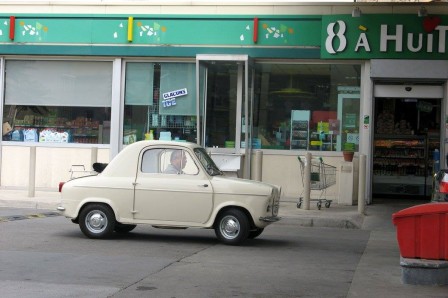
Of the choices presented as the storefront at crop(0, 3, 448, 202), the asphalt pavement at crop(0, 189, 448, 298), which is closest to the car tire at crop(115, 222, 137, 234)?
the asphalt pavement at crop(0, 189, 448, 298)

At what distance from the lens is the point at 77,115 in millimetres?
18188

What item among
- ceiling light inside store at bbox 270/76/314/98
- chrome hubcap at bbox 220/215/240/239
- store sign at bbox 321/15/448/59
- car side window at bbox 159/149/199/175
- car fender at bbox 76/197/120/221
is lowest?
chrome hubcap at bbox 220/215/240/239

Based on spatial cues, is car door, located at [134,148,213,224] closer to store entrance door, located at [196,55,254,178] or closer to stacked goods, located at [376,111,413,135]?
store entrance door, located at [196,55,254,178]

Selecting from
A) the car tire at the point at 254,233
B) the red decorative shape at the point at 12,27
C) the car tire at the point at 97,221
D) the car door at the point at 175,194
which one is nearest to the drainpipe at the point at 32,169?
the red decorative shape at the point at 12,27

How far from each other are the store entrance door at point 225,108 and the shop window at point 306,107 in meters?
0.41

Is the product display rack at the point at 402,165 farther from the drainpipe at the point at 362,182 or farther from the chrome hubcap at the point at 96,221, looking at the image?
the chrome hubcap at the point at 96,221

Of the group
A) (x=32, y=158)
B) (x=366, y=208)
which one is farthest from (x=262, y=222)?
(x=32, y=158)

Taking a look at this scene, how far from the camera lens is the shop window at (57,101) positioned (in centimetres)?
1794

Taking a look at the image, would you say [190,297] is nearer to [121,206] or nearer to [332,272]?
[332,272]

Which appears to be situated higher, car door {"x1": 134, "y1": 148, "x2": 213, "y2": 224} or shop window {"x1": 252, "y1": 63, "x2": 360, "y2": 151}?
shop window {"x1": 252, "y1": 63, "x2": 360, "y2": 151}

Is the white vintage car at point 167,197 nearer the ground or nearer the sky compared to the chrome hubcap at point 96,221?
nearer the sky

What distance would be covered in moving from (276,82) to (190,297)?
10935 millimetres

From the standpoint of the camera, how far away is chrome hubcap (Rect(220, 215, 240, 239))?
34.5 ft

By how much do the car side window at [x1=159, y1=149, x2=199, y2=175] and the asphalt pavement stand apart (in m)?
3.06
